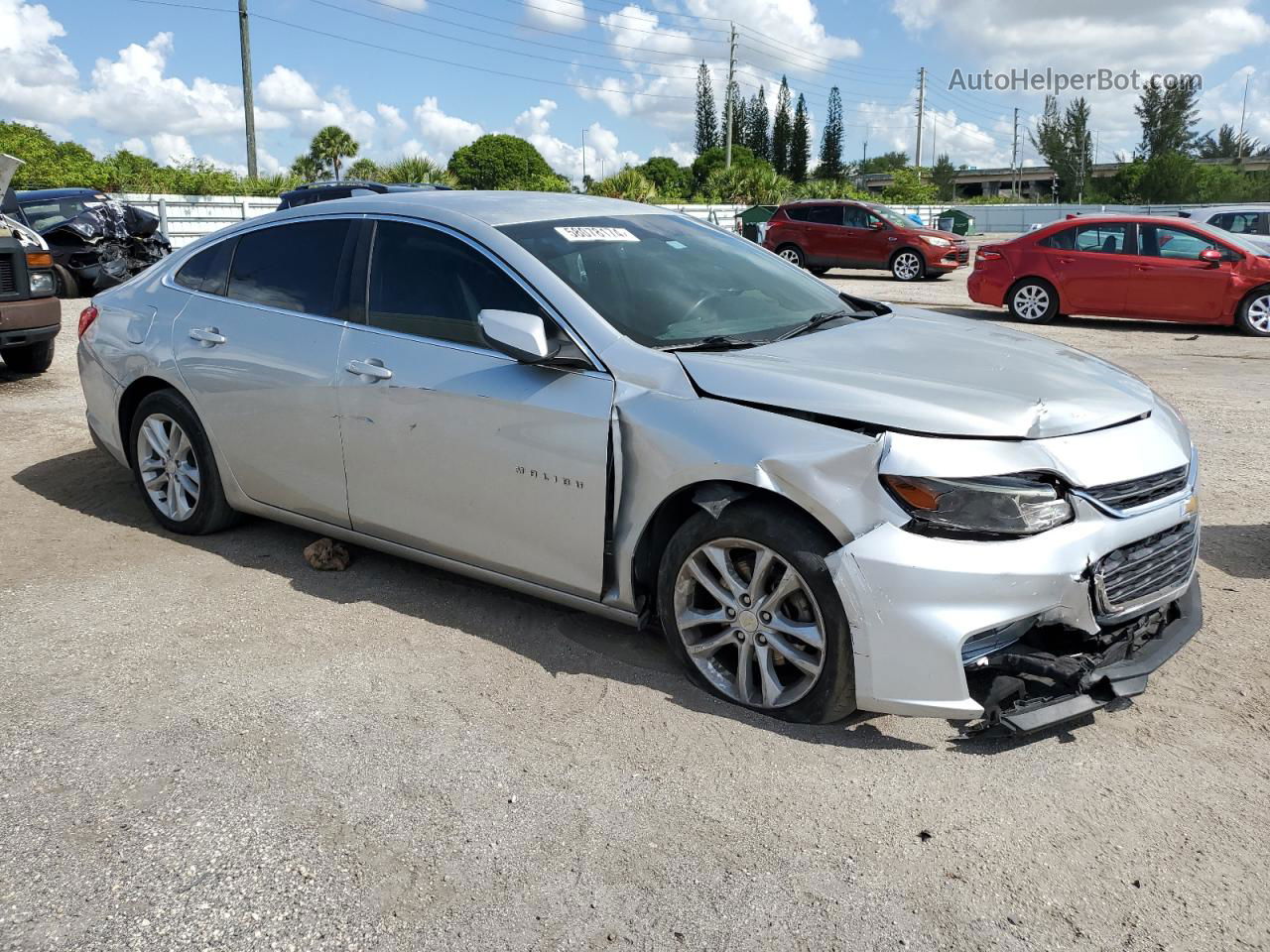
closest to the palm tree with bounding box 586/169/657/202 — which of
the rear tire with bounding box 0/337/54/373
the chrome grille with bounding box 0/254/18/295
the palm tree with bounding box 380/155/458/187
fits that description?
the palm tree with bounding box 380/155/458/187

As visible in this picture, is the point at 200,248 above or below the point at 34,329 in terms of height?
above

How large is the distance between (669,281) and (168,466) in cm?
277

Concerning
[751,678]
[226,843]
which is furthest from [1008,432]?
[226,843]

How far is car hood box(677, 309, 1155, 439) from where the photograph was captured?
3.21 m

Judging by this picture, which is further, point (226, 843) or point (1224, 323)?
point (1224, 323)

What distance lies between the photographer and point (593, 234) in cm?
433

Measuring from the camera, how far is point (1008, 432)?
3.16 metres

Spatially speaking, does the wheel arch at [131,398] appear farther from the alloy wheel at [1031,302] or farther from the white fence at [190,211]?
the white fence at [190,211]

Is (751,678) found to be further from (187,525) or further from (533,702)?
(187,525)

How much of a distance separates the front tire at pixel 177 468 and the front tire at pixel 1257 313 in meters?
12.5

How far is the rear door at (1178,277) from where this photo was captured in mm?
13336

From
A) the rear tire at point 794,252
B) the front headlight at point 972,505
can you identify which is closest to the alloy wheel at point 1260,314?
the rear tire at point 794,252

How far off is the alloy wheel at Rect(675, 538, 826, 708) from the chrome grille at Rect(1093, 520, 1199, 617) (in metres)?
0.85

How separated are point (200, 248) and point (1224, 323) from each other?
Result: 12568mm
